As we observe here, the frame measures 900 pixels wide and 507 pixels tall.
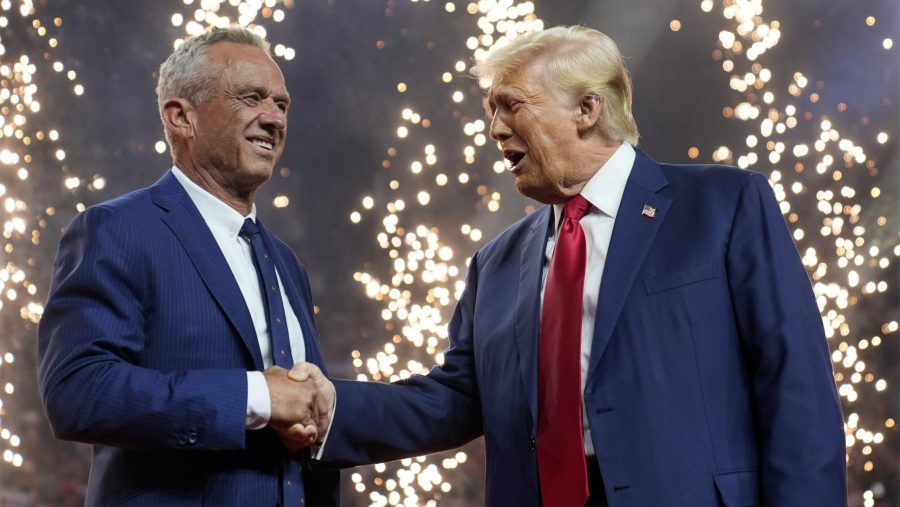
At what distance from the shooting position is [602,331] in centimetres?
200

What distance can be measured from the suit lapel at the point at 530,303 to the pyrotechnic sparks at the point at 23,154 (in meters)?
3.19

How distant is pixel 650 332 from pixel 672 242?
0.22m

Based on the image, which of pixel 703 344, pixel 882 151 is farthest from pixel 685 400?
pixel 882 151

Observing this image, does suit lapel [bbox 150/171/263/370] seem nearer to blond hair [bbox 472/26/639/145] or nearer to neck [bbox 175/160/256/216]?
neck [bbox 175/160/256/216]

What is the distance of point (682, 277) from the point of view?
6.61ft

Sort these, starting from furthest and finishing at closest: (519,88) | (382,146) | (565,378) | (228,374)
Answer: (382,146)
(519,88)
(565,378)
(228,374)

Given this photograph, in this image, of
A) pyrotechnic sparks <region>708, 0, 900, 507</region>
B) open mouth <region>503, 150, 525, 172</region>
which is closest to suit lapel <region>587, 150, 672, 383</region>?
open mouth <region>503, 150, 525, 172</region>

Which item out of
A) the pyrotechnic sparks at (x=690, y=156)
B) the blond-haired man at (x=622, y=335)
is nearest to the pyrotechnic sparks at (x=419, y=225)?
the pyrotechnic sparks at (x=690, y=156)

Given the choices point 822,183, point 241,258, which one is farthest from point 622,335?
point 822,183

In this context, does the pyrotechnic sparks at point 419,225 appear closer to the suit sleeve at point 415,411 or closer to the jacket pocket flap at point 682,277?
the suit sleeve at point 415,411

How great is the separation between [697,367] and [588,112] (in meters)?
0.69

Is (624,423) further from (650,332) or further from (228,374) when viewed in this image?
(228,374)

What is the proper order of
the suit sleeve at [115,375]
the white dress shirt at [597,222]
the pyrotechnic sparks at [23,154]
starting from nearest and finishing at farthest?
the suit sleeve at [115,375]
the white dress shirt at [597,222]
the pyrotechnic sparks at [23,154]

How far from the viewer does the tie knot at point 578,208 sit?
2.24 metres
